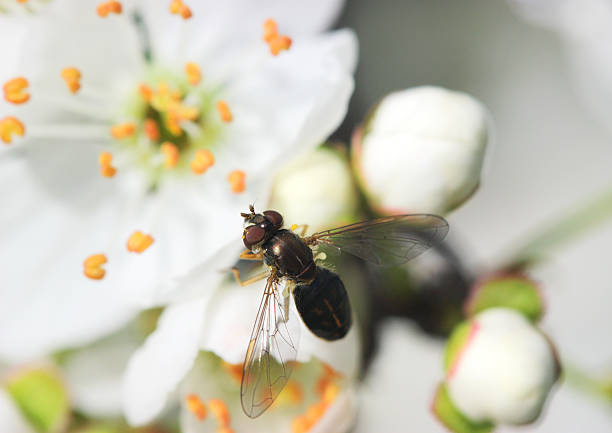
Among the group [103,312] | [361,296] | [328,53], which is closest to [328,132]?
[328,53]

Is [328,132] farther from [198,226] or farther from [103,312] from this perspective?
[103,312]

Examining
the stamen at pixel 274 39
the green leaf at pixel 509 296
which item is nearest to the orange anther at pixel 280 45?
the stamen at pixel 274 39

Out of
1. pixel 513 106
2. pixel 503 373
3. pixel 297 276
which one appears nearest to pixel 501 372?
pixel 503 373

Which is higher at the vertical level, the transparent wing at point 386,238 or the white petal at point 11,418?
the transparent wing at point 386,238

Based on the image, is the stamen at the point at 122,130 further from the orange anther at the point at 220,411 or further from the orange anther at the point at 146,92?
the orange anther at the point at 220,411

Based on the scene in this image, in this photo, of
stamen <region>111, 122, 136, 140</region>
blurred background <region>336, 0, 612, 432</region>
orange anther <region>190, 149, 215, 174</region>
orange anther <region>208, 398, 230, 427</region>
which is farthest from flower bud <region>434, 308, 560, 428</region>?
blurred background <region>336, 0, 612, 432</region>

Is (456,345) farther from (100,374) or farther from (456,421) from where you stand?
(100,374)
